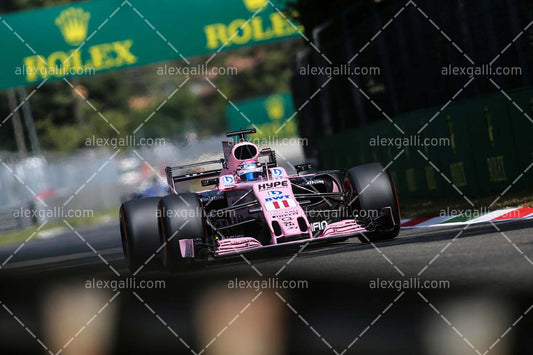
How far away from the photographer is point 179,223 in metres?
10.8

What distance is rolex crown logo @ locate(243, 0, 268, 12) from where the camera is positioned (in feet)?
82.5

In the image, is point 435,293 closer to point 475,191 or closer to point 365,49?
point 475,191

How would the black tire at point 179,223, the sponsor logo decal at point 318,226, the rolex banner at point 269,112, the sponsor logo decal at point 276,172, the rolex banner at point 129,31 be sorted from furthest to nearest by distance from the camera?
the rolex banner at point 269,112 < the rolex banner at point 129,31 < the sponsor logo decal at point 276,172 < the sponsor logo decal at point 318,226 < the black tire at point 179,223

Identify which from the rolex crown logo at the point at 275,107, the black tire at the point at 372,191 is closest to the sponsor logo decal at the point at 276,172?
the black tire at the point at 372,191

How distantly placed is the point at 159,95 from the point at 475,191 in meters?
91.4

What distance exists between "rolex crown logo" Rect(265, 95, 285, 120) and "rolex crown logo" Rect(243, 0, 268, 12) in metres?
29.6

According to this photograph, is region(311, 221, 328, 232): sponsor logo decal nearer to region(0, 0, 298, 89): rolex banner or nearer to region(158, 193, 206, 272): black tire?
region(158, 193, 206, 272): black tire

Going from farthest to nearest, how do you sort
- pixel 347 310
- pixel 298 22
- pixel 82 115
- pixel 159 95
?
pixel 159 95 → pixel 82 115 → pixel 298 22 → pixel 347 310

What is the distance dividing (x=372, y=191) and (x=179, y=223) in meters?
1.99

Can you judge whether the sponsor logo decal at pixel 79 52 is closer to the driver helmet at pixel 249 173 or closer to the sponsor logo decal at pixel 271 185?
the driver helmet at pixel 249 173

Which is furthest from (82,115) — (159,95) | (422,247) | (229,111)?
(422,247)

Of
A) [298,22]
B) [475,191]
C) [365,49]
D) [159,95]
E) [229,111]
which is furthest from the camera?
[159,95]

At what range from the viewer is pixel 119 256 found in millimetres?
15617

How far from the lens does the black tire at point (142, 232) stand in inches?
454
